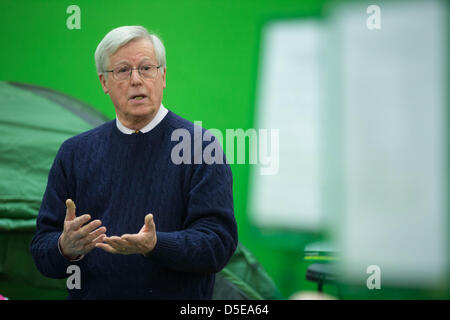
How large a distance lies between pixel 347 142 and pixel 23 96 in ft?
3.34

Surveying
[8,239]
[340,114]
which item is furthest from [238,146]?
[8,239]

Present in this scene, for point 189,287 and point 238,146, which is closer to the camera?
point 189,287

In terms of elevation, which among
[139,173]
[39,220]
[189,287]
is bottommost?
[189,287]

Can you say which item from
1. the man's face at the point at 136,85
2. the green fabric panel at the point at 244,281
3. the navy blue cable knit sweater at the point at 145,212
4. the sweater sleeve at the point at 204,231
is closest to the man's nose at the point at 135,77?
the man's face at the point at 136,85

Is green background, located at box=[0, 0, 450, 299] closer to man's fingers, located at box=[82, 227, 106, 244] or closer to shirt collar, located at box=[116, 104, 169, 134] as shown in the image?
shirt collar, located at box=[116, 104, 169, 134]

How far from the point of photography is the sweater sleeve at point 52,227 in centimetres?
95

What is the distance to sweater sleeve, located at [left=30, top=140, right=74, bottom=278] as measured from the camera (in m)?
0.95

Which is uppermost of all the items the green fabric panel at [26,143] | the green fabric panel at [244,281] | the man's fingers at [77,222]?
the green fabric panel at [26,143]

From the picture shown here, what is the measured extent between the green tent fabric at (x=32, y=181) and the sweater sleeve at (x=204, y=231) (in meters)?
0.41

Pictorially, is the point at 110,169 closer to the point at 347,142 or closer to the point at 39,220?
the point at 39,220

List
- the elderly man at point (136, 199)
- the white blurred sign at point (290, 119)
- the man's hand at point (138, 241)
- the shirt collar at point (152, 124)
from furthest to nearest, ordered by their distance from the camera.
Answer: the white blurred sign at point (290, 119) → the shirt collar at point (152, 124) → the elderly man at point (136, 199) → the man's hand at point (138, 241)

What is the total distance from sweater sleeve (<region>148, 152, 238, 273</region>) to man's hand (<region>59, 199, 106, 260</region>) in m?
0.11

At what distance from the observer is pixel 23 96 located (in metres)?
1.42

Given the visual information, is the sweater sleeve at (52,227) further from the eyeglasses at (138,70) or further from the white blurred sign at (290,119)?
the white blurred sign at (290,119)
